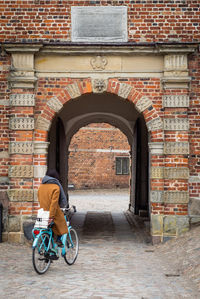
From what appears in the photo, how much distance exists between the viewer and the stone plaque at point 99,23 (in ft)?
31.0

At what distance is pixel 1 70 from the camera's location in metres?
9.47

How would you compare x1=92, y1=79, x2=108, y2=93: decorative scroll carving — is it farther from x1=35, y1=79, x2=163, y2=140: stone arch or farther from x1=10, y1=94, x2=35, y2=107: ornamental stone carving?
x1=10, y1=94, x2=35, y2=107: ornamental stone carving

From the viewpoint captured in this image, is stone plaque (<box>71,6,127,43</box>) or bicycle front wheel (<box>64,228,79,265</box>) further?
stone plaque (<box>71,6,127,43</box>)

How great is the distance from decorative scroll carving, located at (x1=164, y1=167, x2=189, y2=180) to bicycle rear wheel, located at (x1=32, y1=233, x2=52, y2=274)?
349 cm

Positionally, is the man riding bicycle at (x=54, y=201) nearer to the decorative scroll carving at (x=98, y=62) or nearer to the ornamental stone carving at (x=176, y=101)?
the decorative scroll carving at (x=98, y=62)

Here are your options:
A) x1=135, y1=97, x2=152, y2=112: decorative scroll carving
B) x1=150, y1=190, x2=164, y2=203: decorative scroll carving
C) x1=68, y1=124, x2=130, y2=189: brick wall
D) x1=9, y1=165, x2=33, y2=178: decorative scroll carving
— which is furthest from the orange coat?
x1=68, y1=124, x2=130, y2=189: brick wall

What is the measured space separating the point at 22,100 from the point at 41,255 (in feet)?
12.8

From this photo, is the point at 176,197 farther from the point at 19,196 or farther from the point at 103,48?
the point at 103,48

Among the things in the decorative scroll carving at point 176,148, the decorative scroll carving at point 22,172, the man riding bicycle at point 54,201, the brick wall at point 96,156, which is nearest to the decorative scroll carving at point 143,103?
the decorative scroll carving at point 176,148

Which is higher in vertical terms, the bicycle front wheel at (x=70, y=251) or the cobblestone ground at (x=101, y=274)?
the bicycle front wheel at (x=70, y=251)

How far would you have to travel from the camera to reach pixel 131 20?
9469 millimetres

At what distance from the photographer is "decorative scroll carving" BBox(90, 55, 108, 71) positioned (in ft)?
30.9

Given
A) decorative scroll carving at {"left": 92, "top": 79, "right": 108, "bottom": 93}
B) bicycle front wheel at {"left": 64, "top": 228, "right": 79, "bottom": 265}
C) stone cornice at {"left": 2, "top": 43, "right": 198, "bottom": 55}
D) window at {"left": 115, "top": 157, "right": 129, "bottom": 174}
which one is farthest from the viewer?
window at {"left": 115, "top": 157, "right": 129, "bottom": 174}

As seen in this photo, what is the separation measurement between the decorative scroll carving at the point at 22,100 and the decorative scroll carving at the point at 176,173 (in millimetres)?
3174
